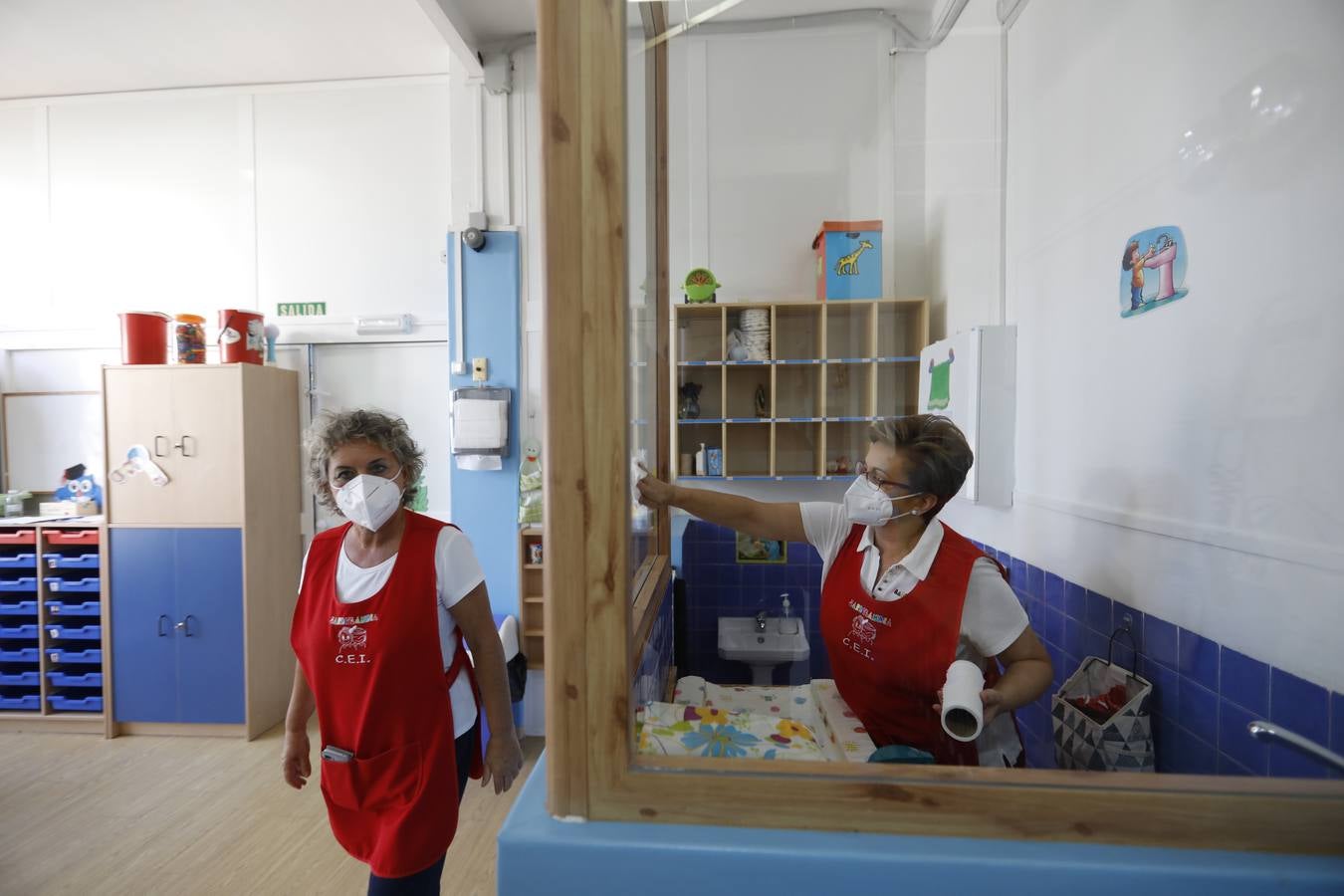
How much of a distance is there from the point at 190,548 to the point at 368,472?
2331 mm

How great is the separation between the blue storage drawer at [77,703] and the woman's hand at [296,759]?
2.55m

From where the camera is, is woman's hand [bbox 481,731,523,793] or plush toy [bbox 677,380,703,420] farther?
plush toy [bbox 677,380,703,420]

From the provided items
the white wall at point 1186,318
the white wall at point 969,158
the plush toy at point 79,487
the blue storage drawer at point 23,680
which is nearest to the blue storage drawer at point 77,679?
the blue storage drawer at point 23,680

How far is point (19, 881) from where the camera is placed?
2.12 m

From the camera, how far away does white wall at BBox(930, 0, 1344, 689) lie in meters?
0.92

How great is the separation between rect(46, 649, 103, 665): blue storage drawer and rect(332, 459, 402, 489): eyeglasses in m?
2.84

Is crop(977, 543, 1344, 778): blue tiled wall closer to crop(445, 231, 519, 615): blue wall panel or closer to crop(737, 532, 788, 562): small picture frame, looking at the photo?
crop(737, 532, 788, 562): small picture frame

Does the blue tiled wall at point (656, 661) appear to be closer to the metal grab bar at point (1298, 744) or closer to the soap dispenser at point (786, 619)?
the soap dispenser at point (786, 619)

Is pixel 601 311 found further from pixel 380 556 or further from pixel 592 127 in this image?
pixel 380 556

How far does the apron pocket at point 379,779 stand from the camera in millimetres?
1379

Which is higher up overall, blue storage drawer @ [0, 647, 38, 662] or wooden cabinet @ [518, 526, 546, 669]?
wooden cabinet @ [518, 526, 546, 669]

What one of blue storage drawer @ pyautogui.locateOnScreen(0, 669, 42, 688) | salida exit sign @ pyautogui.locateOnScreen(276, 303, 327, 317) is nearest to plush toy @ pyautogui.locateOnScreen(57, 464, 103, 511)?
blue storage drawer @ pyautogui.locateOnScreen(0, 669, 42, 688)

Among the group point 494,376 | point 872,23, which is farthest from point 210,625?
point 872,23

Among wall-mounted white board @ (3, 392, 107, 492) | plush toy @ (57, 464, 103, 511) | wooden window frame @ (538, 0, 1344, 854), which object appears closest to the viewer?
wooden window frame @ (538, 0, 1344, 854)
